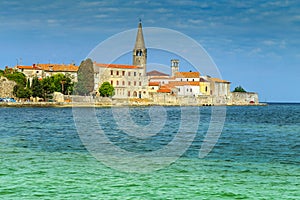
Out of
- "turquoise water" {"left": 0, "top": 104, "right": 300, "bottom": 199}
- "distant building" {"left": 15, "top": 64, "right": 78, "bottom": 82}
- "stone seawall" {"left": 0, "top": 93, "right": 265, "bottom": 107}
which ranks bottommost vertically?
"turquoise water" {"left": 0, "top": 104, "right": 300, "bottom": 199}

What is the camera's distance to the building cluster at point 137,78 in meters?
92.4

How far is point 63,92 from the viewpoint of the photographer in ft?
259

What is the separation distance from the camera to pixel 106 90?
278ft

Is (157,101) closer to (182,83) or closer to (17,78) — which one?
(182,83)

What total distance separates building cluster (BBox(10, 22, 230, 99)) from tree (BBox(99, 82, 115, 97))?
484 cm

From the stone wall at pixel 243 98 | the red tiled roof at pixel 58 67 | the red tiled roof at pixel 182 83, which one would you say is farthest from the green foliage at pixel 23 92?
the stone wall at pixel 243 98

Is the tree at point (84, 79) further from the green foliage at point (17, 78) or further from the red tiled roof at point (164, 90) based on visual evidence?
the red tiled roof at point (164, 90)

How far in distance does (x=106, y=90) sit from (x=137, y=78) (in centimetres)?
1215

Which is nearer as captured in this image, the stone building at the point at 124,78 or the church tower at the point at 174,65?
the stone building at the point at 124,78

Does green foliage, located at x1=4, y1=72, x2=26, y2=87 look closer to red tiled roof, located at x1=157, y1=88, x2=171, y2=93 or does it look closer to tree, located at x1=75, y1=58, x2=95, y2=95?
tree, located at x1=75, y1=58, x2=95, y2=95

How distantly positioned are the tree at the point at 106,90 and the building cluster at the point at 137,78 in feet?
15.9

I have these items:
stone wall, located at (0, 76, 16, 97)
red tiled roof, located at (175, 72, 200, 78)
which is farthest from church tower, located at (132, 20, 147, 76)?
Result: stone wall, located at (0, 76, 16, 97)

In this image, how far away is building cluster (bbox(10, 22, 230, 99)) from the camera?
9238cm

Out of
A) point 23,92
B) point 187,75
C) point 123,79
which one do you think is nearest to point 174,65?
point 187,75
